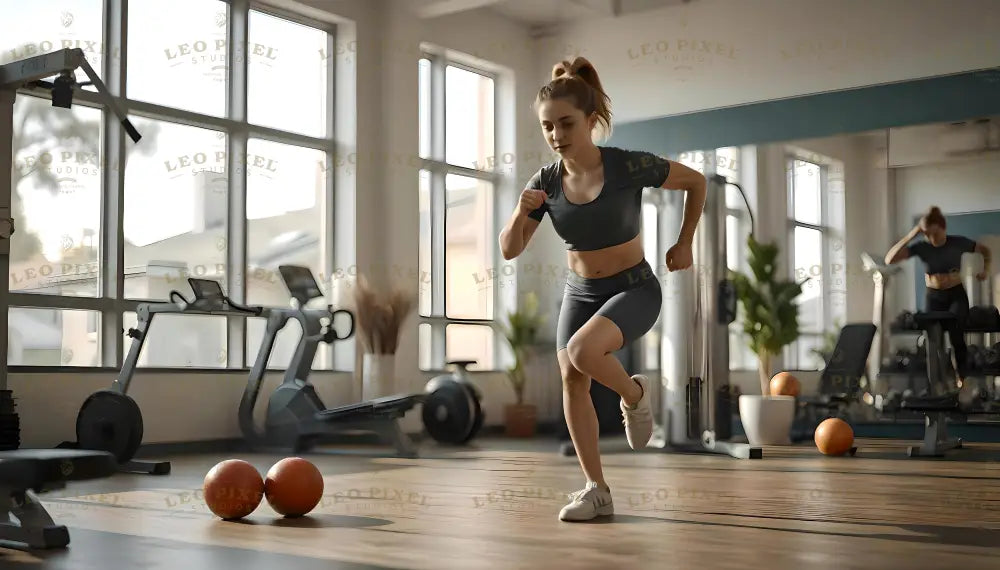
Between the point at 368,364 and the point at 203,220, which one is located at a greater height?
the point at 203,220

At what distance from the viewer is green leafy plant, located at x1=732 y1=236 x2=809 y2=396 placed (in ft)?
26.3

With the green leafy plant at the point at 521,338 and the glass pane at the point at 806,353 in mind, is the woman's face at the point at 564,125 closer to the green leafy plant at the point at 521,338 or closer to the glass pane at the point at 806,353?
the glass pane at the point at 806,353

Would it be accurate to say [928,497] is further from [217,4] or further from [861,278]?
[217,4]

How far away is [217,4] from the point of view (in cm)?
748

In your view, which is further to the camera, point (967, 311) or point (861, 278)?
point (861, 278)

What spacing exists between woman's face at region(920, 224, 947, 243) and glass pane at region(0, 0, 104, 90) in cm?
555

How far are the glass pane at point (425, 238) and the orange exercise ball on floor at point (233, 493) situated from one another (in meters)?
5.31

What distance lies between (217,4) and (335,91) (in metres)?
1.20

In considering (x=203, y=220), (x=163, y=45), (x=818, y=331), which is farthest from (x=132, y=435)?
(x=818, y=331)

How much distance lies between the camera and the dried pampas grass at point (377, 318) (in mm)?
7707

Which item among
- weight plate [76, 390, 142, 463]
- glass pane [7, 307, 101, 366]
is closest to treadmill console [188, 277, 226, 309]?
weight plate [76, 390, 142, 463]

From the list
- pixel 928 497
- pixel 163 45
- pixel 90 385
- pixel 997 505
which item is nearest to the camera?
pixel 997 505

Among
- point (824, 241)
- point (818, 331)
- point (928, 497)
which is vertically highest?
point (824, 241)

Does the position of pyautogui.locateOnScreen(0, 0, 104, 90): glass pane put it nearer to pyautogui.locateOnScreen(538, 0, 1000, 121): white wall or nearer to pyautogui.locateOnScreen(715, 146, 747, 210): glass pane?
pyautogui.locateOnScreen(538, 0, 1000, 121): white wall
